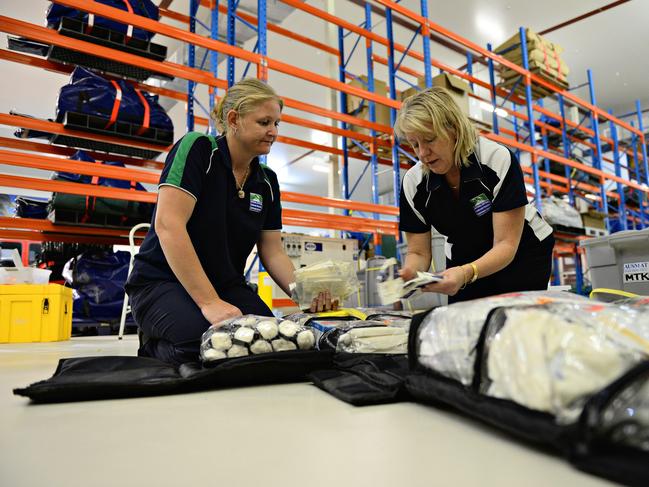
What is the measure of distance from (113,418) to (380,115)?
503cm

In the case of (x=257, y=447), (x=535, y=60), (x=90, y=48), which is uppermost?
(x=535, y=60)

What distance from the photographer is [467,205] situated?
177 cm

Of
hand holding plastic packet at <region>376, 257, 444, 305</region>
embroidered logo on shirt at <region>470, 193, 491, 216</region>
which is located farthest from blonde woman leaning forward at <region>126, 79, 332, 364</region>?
embroidered logo on shirt at <region>470, 193, 491, 216</region>

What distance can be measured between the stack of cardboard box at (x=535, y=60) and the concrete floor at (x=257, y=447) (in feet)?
22.1

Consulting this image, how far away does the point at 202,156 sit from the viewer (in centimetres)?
166

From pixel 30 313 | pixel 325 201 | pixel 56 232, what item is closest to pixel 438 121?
pixel 325 201

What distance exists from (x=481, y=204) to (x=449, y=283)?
1.67 ft

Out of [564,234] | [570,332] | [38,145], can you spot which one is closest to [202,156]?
[570,332]

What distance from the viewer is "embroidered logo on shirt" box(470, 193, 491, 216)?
5.62ft

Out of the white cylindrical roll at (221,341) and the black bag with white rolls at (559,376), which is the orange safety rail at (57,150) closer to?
the white cylindrical roll at (221,341)

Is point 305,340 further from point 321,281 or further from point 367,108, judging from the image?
point 367,108

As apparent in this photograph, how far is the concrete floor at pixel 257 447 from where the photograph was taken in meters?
0.60

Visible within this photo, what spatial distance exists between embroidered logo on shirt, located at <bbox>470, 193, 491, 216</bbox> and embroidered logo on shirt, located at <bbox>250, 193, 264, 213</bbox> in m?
0.86

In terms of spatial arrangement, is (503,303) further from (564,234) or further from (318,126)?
(564,234)
